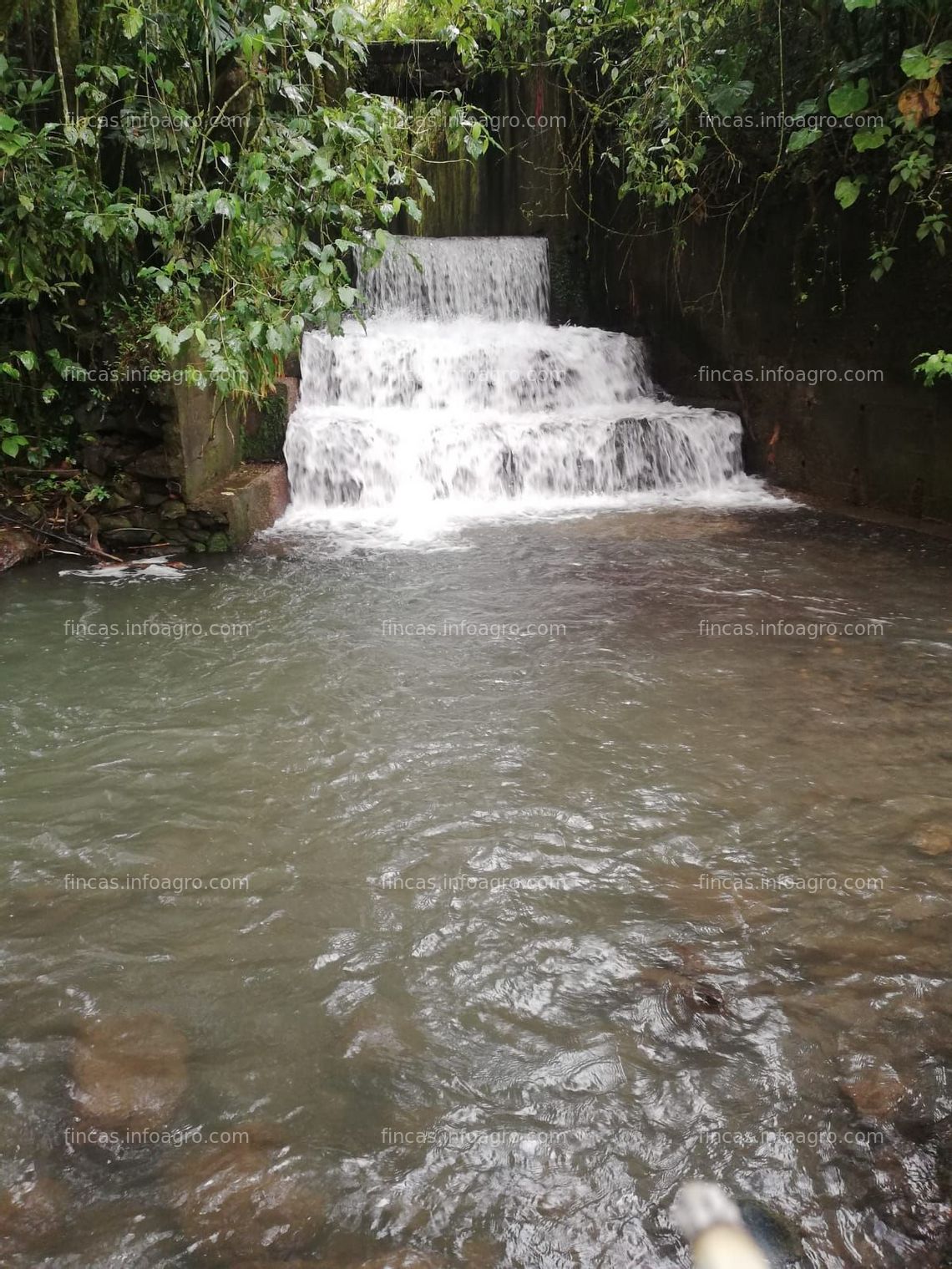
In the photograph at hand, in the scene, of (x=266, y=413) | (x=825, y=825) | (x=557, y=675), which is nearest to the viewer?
(x=825, y=825)

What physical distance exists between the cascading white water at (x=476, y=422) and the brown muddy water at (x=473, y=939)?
9.35 ft

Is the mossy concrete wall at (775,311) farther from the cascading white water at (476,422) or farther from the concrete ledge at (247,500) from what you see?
the concrete ledge at (247,500)

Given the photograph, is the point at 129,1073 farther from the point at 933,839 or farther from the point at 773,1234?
the point at 933,839

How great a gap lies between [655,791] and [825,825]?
624mm

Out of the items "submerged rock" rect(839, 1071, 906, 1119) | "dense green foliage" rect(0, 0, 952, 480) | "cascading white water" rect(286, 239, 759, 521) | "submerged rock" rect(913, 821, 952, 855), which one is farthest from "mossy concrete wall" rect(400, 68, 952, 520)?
"submerged rock" rect(839, 1071, 906, 1119)

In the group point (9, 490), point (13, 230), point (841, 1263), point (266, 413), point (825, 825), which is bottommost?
point (841, 1263)

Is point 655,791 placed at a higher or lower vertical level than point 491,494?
lower

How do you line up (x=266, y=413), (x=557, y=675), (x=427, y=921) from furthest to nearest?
(x=266, y=413) < (x=557, y=675) < (x=427, y=921)

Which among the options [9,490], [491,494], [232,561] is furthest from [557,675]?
[9,490]

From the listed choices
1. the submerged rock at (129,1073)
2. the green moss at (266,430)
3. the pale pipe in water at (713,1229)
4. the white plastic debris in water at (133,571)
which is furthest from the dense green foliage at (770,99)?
the pale pipe in water at (713,1229)

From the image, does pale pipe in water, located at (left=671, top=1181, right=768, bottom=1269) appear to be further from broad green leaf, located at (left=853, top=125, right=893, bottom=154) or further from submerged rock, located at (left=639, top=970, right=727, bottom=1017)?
broad green leaf, located at (left=853, top=125, right=893, bottom=154)

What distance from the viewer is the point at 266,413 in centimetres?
773

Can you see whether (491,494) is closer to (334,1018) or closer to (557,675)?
(557,675)

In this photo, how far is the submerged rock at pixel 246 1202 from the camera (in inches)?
77.0
